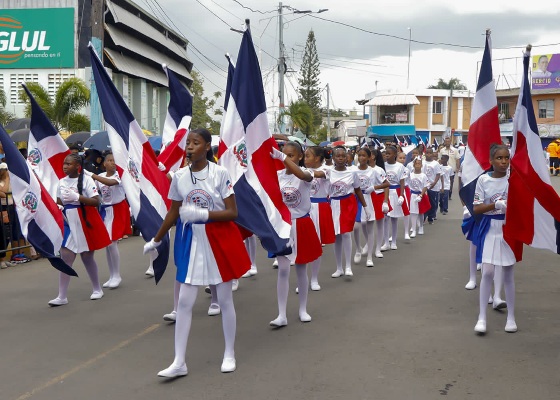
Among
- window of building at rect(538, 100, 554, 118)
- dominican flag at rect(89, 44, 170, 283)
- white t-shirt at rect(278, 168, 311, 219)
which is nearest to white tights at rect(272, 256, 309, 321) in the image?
white t-shirt at rect(278, 168, 311, 219)

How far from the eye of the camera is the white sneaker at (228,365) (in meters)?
5.79

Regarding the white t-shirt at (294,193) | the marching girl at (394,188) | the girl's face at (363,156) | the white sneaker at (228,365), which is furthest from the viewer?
the marching girl at (394,188)

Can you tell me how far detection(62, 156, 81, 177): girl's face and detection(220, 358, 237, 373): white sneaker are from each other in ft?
12.5

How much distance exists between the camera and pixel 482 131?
7.57 m

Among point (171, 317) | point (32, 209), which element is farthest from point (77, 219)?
point (171, 317)

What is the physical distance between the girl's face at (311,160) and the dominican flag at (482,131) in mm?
1927

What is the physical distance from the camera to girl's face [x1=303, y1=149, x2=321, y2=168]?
8656 millimetres

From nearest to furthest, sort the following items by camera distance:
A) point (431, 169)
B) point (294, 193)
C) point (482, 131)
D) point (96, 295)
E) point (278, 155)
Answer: point (278, 155) → point (482, 131) → point (294, 193) → point (96, 295) → point (431, 169)

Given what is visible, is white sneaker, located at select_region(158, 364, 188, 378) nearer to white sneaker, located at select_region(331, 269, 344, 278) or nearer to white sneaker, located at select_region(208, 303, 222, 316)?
white sneaker, located at select_region(208, 303, 222, 316)

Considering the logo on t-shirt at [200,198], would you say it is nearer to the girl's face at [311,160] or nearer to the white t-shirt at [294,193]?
the white t-shirt at [294,193]

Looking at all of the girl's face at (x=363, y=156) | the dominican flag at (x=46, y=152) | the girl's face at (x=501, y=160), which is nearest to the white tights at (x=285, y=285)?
the girl's face at (x=501, y=160)

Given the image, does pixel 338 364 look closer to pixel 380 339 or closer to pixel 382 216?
pixel 380 339

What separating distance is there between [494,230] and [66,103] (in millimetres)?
19914

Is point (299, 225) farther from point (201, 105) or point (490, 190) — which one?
point (201, 105)
